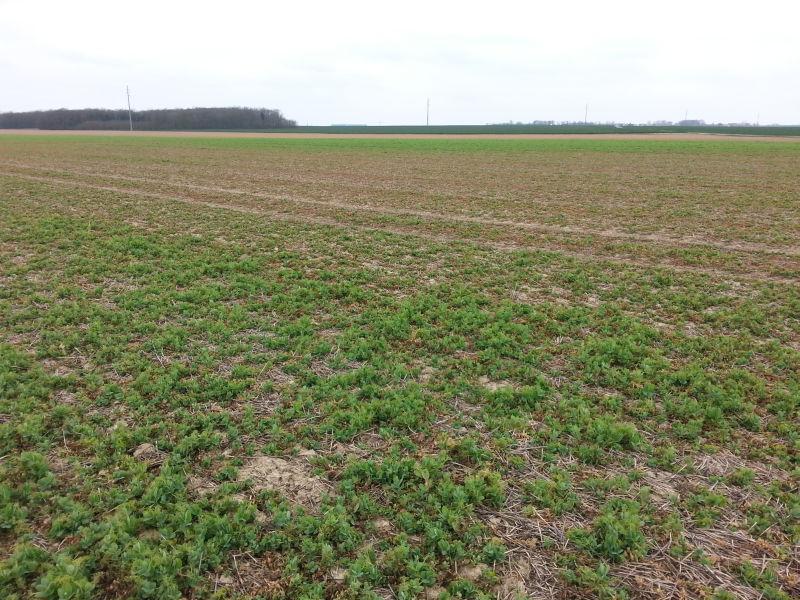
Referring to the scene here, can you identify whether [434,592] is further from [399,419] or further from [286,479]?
[399,419]

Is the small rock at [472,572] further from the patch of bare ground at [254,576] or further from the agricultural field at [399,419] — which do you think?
the patch of bare ground at [254,576]

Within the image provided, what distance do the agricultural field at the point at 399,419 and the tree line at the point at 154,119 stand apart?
469 ft

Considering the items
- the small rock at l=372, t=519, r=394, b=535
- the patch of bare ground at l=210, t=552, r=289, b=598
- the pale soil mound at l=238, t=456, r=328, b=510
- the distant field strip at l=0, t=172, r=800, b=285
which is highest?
the distant field strip at l=0, t=172, r=800, b=285

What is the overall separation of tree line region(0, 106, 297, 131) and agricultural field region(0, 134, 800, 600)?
143 metres

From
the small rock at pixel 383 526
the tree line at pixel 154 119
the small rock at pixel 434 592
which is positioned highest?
the tree line at pixel 154 119

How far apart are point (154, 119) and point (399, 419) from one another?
525 feet

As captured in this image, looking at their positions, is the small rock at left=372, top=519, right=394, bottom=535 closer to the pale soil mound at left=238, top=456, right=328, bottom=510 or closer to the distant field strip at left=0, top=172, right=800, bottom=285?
the pale soil mound at left=238, top=456, right=328, bottom=510

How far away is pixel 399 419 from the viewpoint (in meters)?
5.54

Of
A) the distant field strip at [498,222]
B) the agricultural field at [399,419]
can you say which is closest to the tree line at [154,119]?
the distant field strip at [498,222]

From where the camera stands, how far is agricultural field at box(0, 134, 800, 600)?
3.79 m

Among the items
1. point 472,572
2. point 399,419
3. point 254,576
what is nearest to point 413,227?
point 399,419

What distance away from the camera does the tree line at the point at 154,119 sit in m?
138

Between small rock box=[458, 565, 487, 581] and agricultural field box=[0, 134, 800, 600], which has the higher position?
agricultural field box=[0, 134, 800, 600]

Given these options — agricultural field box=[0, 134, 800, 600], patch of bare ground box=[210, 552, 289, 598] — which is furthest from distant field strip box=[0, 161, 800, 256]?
patch of bare ground box=[210, 552, 289, 598]
